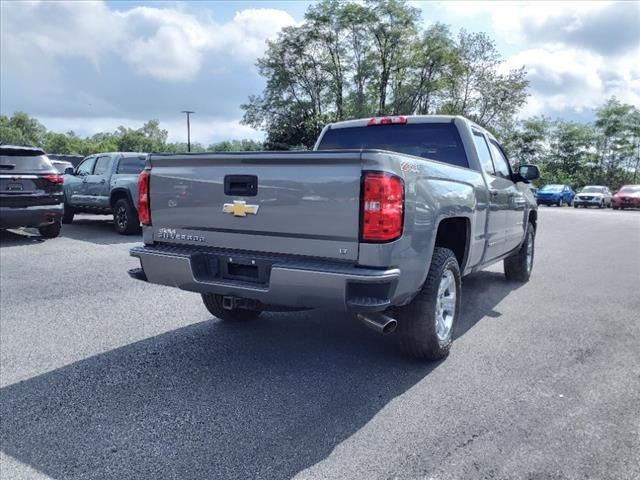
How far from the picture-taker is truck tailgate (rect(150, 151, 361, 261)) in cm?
319

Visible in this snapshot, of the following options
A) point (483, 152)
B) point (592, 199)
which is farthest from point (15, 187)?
point (592, 199)

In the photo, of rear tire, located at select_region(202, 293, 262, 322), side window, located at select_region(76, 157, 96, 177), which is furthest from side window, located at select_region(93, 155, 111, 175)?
rear tire, located at select_region(202, 293, 262, 322)

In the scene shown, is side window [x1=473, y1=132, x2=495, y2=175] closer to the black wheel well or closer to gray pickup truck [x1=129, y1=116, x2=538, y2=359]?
gray pickup truck [x1=129, y1=116, x2=538, y2=359]

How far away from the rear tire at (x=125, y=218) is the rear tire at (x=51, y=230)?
121cm

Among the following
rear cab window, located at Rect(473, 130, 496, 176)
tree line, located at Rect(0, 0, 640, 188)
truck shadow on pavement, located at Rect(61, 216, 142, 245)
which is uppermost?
tree line, located at Rect(0, 0, 640, 188)

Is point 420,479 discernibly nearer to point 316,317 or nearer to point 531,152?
point 316,317

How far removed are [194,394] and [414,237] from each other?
5.93 ft

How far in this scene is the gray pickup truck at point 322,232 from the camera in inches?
123

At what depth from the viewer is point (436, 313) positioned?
384cm

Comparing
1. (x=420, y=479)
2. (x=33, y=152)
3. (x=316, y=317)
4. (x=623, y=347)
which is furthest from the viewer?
(x=33, y=152)

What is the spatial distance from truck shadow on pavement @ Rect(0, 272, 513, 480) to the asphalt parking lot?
0.01 metres

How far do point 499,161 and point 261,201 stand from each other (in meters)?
3.65

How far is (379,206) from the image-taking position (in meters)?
3.09

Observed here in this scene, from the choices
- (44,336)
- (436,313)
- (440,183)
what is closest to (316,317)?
(436,313)
